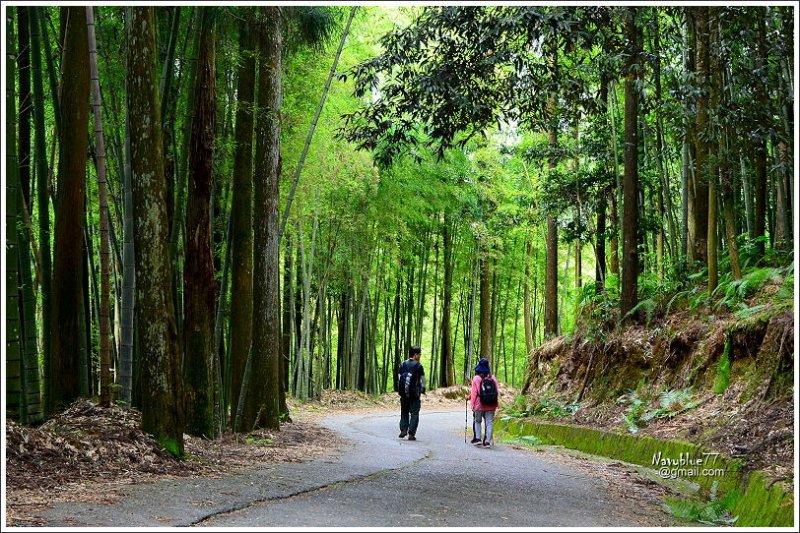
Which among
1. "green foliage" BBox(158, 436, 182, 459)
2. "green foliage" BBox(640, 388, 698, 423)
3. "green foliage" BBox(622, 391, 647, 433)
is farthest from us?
"green foliage" BBox(622, 391, 647, 433)

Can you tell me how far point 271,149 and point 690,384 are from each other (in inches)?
241

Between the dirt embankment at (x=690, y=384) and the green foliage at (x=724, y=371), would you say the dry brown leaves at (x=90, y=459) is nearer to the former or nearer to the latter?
the dirt embankment at (x=690, y=384)

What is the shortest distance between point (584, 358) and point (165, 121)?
25.9 feet

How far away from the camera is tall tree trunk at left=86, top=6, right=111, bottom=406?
6.47m

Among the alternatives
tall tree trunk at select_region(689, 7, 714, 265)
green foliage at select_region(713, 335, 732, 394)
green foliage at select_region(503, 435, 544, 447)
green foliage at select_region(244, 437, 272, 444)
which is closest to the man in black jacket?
green foliage at select_region(503, 435, 544, 447)

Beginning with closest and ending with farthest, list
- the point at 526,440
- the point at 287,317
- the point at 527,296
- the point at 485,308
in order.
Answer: the point at 526,440, the point at 287,317, the point at 485,308, the point at 527,296

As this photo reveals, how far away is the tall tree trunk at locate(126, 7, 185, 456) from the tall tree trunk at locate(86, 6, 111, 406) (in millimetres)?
286

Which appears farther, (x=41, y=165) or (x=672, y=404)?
(x=672, y=404)

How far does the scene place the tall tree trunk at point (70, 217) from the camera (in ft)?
25.7

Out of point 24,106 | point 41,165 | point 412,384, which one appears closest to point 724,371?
point 412,384

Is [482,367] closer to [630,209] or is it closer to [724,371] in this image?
[724,371]

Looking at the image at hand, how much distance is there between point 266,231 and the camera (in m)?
10.5

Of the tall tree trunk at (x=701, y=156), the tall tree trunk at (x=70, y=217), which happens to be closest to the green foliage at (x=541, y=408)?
the tall tree trunk at (x=701, y=156)

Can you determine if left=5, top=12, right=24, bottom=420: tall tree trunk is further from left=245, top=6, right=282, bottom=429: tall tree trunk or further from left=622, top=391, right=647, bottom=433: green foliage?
left=622, top=391, right=647, bottom=433: green foliage
